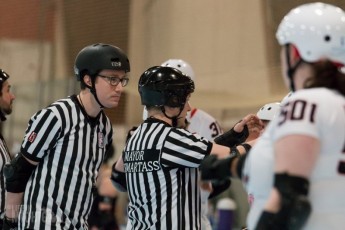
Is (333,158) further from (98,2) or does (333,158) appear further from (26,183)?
(98,2)

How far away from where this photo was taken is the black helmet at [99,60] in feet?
13.6

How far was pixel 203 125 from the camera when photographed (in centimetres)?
582

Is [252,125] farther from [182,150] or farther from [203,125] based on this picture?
[203,125]

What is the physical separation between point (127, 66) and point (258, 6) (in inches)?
115

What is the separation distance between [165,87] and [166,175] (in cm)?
42

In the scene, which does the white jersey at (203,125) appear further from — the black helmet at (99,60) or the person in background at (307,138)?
the person in background at (307,138)

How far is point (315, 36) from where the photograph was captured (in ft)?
7.61

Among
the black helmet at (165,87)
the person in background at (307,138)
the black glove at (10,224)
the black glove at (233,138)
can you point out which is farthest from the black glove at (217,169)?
the black glove at (10,224)

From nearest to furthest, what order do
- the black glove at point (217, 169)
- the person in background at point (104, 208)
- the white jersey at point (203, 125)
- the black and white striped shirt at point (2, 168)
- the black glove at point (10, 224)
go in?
1. the black glove at point (217, 169)
2. the black glove at point (10, 224)
3. the black and white striped shirt at point (2, 168)
4. the white jersey at point (203, 125)
5. the person in background at point (104, 208)

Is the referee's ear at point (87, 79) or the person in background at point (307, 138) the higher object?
the referee's ear at point (87, 79)

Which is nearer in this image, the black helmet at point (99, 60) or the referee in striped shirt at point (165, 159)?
the referee in striped shirt at point (165, 159)

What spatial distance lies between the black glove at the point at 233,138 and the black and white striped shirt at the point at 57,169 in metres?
0.71

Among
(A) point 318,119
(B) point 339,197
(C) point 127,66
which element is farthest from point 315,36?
(C) point 127,66

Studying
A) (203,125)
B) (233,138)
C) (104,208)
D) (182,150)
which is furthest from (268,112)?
(104,208)
